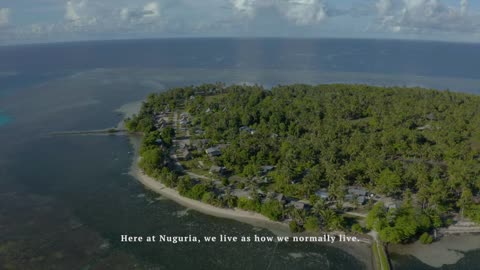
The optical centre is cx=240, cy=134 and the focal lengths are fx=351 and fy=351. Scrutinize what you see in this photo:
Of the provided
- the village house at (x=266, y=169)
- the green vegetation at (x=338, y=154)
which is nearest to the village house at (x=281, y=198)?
the green vegetation at (x=338, y=154)

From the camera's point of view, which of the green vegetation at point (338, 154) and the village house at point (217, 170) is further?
the village house at point (217, 170)

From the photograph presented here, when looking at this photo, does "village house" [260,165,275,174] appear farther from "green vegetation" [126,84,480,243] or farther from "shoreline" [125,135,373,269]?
"shoreline" [125,135,373,269]

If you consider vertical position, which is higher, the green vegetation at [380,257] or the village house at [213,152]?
the village house at [213,152]

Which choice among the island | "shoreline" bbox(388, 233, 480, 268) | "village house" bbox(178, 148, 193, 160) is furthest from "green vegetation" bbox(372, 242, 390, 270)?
"village house" bbox(178, 148, 193, 160)

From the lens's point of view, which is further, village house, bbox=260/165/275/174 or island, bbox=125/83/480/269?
village house, bbox=260/165/275/174

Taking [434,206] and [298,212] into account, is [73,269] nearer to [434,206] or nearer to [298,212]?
[298,212]

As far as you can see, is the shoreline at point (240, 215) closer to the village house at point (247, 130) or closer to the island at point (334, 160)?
the island at point (334, 160)

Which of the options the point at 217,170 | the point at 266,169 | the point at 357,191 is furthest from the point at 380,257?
the point at 217,170
